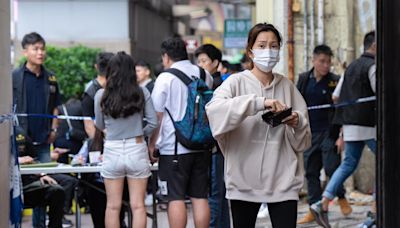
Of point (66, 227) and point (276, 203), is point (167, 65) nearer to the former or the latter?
point (276, 203)

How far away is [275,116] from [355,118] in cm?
374

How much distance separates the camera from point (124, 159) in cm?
734

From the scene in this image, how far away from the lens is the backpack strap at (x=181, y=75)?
293 inches

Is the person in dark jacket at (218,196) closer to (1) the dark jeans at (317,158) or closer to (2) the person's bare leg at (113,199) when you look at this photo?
(2) the person's bare leg at (113,199)

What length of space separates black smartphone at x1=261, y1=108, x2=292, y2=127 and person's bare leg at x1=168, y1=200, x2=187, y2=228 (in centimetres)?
207

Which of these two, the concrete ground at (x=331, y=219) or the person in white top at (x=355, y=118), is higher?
the person in white top at (x=355, y=118)

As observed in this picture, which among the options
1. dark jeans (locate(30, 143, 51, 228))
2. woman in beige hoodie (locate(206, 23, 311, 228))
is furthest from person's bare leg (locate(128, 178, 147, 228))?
woman in beige hoodie (locate(206, 23, 311, 228))

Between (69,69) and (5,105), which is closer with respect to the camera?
(5,105)

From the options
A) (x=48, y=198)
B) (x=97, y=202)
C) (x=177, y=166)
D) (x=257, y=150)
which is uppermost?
(x=257, y=150)

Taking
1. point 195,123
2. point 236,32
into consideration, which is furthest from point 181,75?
point 236,32

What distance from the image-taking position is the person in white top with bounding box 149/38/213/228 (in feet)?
24.2

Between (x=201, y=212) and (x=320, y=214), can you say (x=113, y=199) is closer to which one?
(x=201, y=212)

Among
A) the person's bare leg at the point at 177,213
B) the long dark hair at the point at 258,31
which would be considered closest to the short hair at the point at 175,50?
the person's bare leg at the point at 177,213

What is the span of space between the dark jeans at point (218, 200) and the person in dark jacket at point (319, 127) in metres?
1.68
